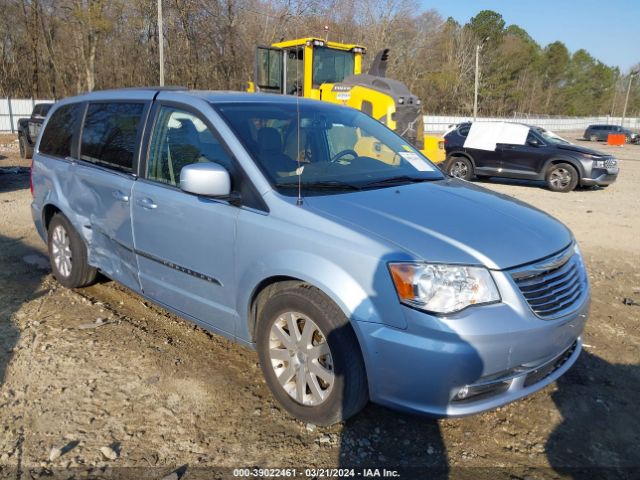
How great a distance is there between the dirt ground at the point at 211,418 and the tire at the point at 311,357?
18cm

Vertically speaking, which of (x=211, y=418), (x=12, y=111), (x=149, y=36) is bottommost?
(x=211, y=418)

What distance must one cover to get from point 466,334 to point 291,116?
2059 mm

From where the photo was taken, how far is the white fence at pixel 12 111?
27566 millimetres

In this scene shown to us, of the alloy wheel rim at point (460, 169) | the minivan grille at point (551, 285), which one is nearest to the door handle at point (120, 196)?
the minivan grille at point (551, 285)

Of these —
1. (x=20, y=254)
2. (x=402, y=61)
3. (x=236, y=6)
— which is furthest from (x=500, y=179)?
(x=402, y=61)

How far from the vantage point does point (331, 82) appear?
12.2 metres

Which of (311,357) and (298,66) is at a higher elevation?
(298,66)

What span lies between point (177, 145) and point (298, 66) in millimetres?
8561

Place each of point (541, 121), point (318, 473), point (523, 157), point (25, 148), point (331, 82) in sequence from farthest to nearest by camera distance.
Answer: point (541, 121) → point (25, 148) → point (523, 157) → point (331, 82) → point (318, 473)

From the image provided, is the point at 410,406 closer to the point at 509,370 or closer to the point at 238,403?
the point at 509,370

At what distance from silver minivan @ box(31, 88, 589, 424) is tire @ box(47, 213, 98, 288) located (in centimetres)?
51

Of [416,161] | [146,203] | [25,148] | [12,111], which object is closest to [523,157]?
[416,161]

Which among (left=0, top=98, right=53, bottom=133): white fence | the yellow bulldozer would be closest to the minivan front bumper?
the yellow bulldozer

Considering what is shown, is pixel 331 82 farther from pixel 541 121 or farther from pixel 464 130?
pixel 541 121
